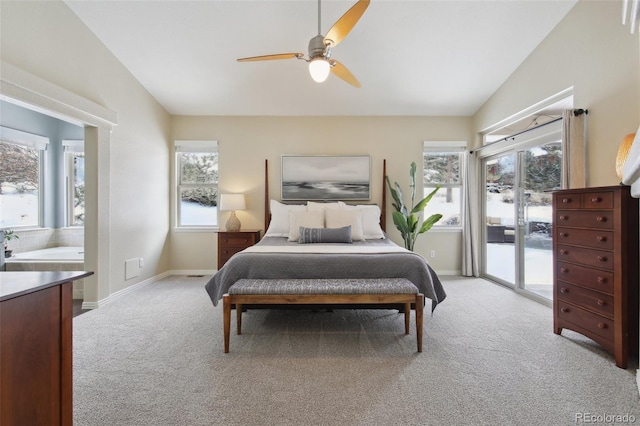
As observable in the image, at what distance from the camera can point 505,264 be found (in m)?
4.25

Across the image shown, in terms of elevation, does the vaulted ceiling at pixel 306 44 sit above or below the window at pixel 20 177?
above

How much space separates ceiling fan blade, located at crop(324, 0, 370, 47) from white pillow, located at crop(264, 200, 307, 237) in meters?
2.46

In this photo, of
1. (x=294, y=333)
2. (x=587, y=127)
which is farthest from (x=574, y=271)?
(x=294, y=333)

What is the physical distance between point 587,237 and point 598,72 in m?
1.65

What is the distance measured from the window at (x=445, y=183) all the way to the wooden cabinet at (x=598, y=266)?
234 cm

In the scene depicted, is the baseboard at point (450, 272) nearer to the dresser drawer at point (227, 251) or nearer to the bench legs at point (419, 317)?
the bench legs at point (419, 317)

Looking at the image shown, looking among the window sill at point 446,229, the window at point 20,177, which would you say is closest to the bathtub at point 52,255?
the window at point 20,177

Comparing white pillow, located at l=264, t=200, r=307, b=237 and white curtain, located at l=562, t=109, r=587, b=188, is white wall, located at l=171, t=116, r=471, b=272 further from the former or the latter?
white curtain, located at l=562, t=109, r=587, b=188

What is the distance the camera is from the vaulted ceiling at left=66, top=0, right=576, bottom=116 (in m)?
3.00

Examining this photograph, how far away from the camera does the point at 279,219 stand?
4.31m

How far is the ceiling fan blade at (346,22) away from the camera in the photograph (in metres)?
2.05

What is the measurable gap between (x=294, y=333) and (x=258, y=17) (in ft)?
10.9

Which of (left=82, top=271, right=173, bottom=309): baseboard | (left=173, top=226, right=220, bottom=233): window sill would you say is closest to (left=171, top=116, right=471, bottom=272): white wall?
(left=173, top=226, right=220, bottom=233): window sill

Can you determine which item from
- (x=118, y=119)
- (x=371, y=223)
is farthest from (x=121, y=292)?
(x=371, y=223)
